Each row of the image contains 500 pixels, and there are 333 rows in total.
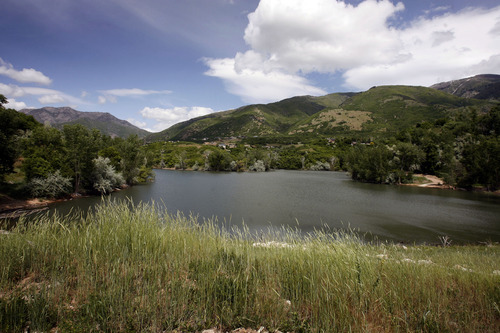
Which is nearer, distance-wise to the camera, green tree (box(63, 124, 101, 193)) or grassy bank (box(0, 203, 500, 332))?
grassy bank (box(0, 203, 500, 332))

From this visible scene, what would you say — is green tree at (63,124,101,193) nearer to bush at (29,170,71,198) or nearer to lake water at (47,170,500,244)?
bush at (29,170,71,198)

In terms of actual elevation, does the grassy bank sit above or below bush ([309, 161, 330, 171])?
above

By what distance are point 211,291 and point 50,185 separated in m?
35.4

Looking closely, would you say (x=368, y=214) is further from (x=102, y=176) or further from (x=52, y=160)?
(x=52, y=160)

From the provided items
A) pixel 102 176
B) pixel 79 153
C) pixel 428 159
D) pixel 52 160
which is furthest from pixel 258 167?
pixel 52 160

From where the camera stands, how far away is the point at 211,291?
14.6ft

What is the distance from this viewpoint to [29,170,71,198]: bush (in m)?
28.9

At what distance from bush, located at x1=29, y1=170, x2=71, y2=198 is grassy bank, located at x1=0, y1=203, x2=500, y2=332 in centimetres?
2990

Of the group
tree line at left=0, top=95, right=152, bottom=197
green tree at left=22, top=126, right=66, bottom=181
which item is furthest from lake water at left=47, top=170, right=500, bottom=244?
green tree at left=22, top=126, right=66, bottom=181

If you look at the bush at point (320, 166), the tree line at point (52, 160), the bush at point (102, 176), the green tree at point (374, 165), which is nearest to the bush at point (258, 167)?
the bush at point (320, 166)

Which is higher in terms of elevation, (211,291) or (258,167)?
(211,291)

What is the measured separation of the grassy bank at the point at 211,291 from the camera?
3.86 metres

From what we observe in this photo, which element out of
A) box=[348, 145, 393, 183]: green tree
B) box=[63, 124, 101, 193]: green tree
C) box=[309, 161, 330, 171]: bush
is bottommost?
box=[309, 161, 330, 171]: bush

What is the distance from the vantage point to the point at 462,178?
5309cm
